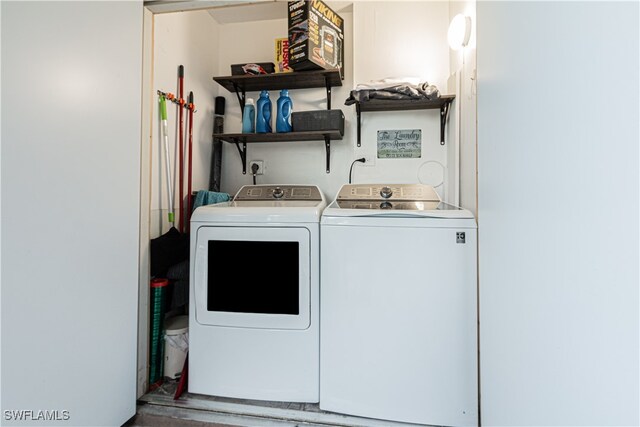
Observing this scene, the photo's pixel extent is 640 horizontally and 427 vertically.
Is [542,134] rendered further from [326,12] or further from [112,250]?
[326,12]

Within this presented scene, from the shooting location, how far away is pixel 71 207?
42.6 inches

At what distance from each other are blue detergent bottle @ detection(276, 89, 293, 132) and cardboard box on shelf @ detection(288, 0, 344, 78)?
0.77ft

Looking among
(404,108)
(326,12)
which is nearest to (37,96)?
(326,12)

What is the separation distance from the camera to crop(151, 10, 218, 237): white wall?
1.78 metres

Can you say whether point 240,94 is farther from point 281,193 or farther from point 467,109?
point 467,109

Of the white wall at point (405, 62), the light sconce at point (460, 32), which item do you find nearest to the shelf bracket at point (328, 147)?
the white wall at point (405, 62)

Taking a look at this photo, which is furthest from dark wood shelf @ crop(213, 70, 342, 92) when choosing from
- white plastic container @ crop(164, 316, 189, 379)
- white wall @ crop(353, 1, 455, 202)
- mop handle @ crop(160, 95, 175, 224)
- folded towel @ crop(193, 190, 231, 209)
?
white plastic container @ crop(164, 316, 189, 379)

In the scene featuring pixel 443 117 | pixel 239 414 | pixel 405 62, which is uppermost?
pixel 405 62

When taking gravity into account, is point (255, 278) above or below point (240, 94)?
below

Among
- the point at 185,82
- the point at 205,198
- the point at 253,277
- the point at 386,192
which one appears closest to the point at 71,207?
the point at 253,277

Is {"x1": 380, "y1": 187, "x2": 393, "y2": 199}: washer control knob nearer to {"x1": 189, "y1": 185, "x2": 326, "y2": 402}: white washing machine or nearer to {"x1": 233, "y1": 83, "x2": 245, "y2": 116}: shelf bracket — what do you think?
{"x1": 189, "y1": 185, "x2": 326, "y2": 402}: white washing machine

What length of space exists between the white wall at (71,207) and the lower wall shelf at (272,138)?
874mm

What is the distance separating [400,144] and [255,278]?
4.97 ft

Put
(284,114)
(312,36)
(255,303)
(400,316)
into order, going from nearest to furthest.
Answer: (400,316) → (255,303) → (312,36) → (284,114)
